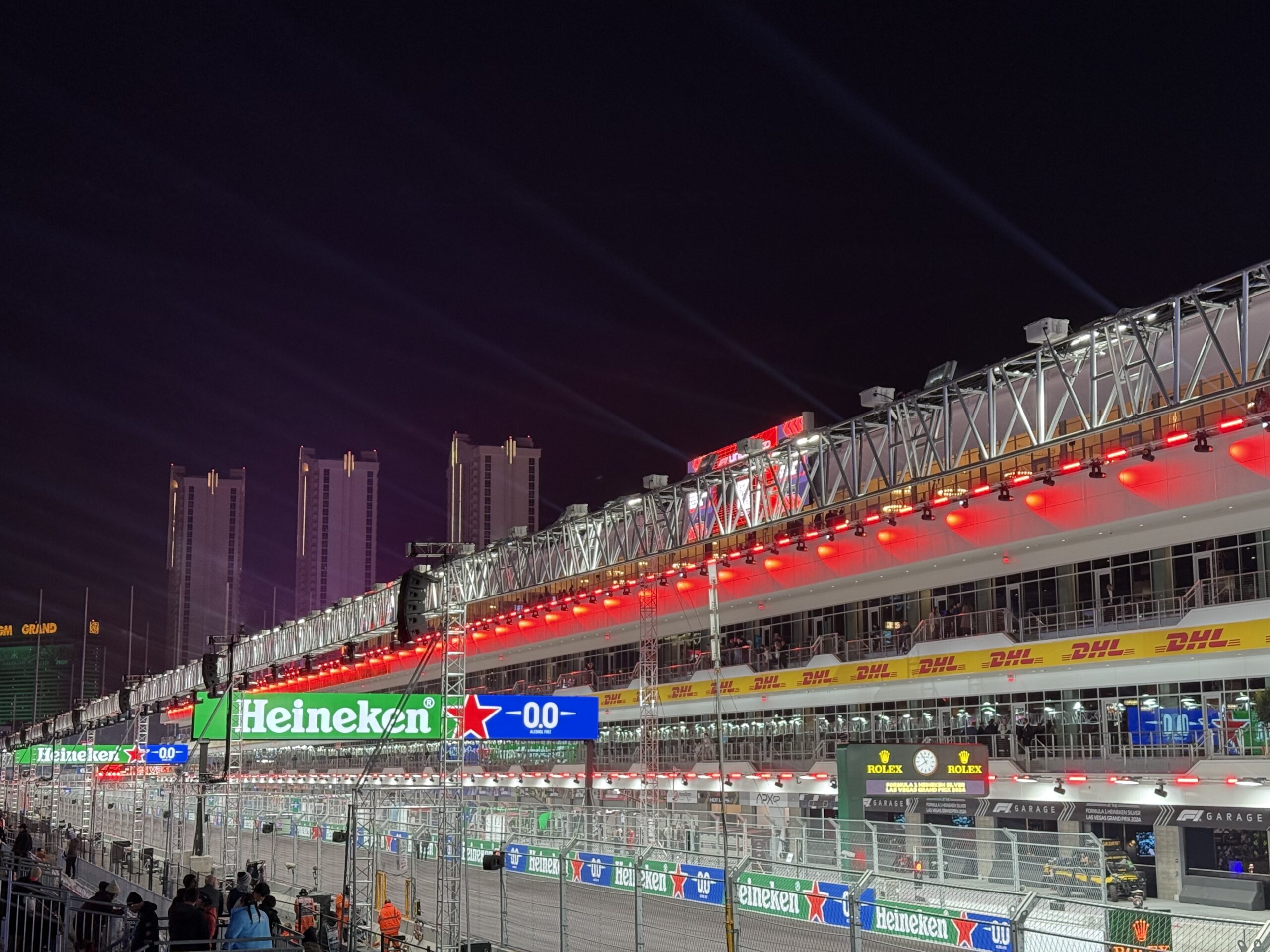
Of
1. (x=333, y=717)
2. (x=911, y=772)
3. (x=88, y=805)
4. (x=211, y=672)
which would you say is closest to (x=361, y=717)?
(x=333, y=717)

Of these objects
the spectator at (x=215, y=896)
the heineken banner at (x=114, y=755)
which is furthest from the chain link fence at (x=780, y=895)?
the heineken banner at (x=114, y=755)

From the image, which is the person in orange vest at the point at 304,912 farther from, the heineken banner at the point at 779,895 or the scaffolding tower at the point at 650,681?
the scaffolding tower at the point at 650,681

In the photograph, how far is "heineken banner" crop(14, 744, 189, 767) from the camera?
226ft

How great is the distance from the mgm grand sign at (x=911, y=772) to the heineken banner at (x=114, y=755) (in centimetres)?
4429

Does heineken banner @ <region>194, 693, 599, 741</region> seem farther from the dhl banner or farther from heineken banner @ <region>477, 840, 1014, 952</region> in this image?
the dhl banner

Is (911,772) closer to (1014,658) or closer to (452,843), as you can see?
(452,843)

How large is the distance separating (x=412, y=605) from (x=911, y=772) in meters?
12.2

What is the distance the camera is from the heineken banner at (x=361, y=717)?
103ft

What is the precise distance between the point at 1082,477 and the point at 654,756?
2250 cm

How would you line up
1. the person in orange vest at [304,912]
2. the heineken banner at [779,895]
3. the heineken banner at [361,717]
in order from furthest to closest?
1. the heineken banner at [361,717]
2. the person in orange vest at [304,912]
3. the heineken banner at [779,895]

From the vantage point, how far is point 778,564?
54.1 meters

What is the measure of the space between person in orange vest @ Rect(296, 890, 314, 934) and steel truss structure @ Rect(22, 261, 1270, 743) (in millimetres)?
6225

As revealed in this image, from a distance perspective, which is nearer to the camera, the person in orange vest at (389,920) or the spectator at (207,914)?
the spectator at (207,914)

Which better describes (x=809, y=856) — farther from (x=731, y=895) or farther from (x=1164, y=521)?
(x=1164, y=521)
